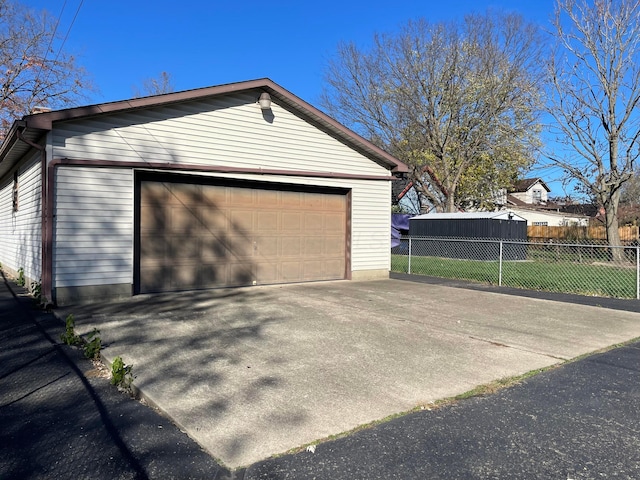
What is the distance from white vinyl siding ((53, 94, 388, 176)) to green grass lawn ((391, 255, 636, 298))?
4936mm

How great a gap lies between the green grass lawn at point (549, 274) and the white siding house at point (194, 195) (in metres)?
3.15

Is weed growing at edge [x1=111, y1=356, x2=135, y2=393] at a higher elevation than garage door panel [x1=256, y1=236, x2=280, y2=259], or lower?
lower

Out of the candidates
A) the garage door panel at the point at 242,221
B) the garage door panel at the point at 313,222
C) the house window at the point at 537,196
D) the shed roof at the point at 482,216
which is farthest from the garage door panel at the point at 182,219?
the house window at the point at 537,196

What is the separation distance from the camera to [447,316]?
308 inches

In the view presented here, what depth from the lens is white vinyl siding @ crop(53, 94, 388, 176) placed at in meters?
8.78

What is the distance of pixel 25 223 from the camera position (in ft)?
35.5

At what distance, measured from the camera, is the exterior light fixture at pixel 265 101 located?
34.9 feet

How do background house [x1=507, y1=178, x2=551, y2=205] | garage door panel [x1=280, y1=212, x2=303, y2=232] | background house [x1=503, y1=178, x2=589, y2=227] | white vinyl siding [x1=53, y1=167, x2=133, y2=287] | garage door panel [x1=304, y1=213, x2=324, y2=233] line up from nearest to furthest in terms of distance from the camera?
white vinyl siding [x1=53, y1=167, x2=133, y2=287]
garage door panel [x1=280, y1=212, x2=303, y2=232]
garage door panel [x1=304, y1=213, x2=324, y2=233]
background house [x1=503, y1=178, x2=589, y2=227]
background house [x1=507, y1=178, x2=551, y2=205]

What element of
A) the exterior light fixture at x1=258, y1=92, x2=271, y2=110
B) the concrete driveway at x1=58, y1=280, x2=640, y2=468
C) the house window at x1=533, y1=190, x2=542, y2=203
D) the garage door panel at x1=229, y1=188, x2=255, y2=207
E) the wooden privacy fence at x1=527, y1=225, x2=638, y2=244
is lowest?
the concrete driveway at x1=58, y1=280, x2=640, y2=468

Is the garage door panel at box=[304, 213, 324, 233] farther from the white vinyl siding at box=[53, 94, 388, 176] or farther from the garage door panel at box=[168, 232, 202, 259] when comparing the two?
the garage door panel at box=[168, 232, 202, 259]

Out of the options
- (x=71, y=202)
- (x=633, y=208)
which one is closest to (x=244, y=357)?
(x=71, y=202)

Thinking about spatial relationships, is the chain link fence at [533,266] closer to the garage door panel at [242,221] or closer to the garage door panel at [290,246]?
the garage door panel at [290,246]

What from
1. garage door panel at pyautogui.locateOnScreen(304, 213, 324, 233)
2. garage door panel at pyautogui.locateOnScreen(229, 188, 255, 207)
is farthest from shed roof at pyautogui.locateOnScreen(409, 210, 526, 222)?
garage door panel at pyautogui.locateOnScreen(229, 188, 255, 207)

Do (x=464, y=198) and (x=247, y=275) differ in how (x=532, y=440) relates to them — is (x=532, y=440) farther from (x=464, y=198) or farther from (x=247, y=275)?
(x=464, y=198)
